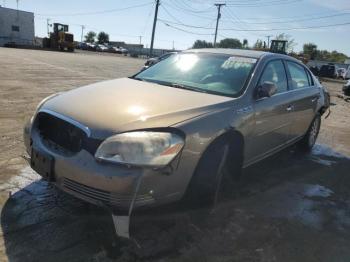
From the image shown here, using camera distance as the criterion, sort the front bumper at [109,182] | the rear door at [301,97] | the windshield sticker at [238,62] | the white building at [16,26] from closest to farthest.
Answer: the front bumper at [109,182]
the windshield sticker at [238,62]
the rear door at [301,97]
the white building at [16,26]

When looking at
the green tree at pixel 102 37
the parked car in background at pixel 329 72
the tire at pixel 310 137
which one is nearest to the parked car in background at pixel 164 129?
the tire at pixel 310 137

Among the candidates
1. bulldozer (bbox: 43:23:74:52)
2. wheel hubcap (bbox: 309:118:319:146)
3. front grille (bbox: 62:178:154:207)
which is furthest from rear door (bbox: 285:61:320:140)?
bulldozer (bbox: 43:23:74:52)

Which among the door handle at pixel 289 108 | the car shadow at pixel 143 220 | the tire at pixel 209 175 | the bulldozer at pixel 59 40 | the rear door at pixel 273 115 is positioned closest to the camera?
the car shadow at pixel 143 220

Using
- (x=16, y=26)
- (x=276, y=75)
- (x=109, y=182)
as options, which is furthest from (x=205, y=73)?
(x=16, y=26)

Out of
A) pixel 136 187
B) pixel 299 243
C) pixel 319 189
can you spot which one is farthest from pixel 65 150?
pixel 319 189

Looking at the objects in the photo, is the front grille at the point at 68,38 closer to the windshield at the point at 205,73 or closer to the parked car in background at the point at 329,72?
the parked car in background at the point at 329,72

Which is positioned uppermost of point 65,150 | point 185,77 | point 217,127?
point 185,77

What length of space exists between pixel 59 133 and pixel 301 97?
3453 millimetres

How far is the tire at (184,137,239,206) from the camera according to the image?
323 cm

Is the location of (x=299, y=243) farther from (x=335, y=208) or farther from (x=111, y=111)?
(x=111, y=111)

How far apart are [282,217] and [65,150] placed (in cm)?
220

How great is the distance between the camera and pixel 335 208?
4.09m

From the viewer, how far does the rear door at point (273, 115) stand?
406cm

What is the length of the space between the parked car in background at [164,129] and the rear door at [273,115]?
0.05ft
